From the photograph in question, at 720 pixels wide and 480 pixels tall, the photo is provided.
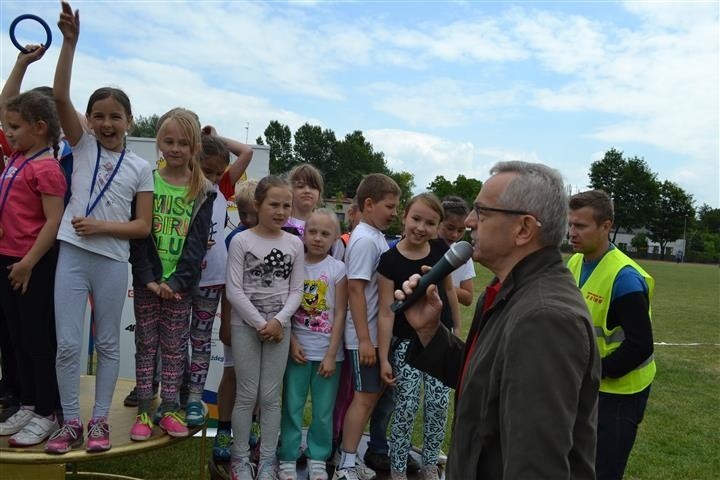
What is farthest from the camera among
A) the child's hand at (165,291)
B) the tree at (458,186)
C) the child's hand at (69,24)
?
the tree at (458,186)

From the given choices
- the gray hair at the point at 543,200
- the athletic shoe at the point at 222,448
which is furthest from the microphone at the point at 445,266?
the athletic shoe at the point at 222,448

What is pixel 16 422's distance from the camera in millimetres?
3625

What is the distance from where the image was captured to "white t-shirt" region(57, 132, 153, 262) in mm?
3443

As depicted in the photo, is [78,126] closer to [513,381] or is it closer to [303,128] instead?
Result: [513,381]

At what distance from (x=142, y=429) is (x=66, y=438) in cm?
44

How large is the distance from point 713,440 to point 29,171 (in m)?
6.89

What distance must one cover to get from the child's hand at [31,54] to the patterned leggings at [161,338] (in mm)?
1516

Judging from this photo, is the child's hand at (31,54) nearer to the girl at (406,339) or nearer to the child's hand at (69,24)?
the child's hand at (69,24)

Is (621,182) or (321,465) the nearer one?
(321,465)

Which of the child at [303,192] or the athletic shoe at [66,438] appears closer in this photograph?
the athletic shoe at [66,438]

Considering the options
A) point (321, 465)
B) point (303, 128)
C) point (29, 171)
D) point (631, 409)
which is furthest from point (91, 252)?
point (303, 128)

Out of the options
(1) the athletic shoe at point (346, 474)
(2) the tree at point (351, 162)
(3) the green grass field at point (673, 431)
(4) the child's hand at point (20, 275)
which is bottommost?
(3) the green grass field at point (673, 431)

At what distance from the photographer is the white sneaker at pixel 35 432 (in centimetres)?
339

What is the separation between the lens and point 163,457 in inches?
206
